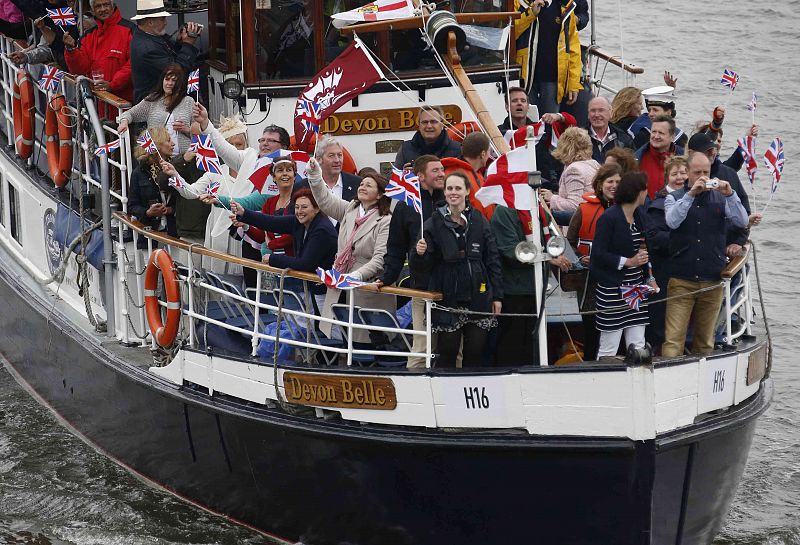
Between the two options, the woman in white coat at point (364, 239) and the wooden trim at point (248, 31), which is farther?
the wooden trim at point (248, 31)

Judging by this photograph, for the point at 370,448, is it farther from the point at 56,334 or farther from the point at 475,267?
the point at 56,334

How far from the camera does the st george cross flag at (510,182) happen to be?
8.62m

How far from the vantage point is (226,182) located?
36.1ft

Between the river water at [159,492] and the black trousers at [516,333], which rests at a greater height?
the black trousers at [516,333]

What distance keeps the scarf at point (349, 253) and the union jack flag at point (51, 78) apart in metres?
3.77

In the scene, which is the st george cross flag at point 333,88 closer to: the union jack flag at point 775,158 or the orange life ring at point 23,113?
the union jack flag at point 775,158

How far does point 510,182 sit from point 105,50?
5244mm

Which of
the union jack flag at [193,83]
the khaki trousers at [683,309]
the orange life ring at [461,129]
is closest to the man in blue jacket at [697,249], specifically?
the khaki trousers at [683,309]

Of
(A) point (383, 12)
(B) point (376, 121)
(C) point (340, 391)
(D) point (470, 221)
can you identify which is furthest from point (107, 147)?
(D) point (470, 221)

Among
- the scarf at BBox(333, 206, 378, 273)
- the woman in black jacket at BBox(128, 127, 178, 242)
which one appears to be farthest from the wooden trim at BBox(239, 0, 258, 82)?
the scarf at BBox(333, 206, 378, 273)

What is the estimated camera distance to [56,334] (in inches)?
501

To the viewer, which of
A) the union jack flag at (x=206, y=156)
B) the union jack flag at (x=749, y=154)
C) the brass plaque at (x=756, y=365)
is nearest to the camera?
the union jack flag at (x=749, y=154)

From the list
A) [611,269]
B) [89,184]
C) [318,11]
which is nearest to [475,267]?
[611,269]

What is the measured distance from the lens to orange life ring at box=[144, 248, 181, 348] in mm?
10258
